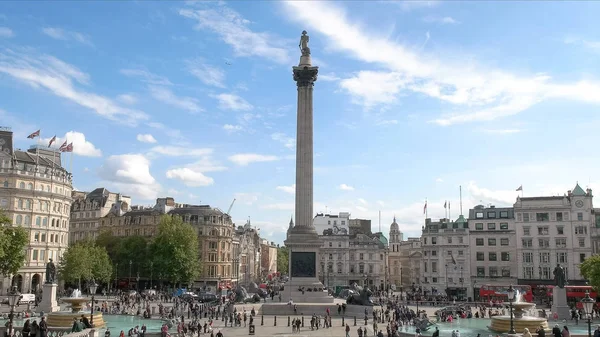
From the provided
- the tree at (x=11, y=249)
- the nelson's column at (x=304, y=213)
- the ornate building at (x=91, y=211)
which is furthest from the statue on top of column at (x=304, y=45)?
the ornate building at (x=91, y=211)

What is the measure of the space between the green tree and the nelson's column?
26345 mm

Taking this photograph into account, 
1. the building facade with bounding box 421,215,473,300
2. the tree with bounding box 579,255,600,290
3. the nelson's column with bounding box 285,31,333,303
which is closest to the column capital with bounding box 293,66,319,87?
the nelson's column with bounding box 285,31,333,303

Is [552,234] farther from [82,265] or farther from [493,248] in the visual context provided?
[82,265]

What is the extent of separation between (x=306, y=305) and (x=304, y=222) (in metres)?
12.7

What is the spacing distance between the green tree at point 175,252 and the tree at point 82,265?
27.0ft

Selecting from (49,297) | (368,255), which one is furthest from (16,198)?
(368,255)

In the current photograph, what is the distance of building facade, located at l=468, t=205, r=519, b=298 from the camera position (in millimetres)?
89062

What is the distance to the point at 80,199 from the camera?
385ft

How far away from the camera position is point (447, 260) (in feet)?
308

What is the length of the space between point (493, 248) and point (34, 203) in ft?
241

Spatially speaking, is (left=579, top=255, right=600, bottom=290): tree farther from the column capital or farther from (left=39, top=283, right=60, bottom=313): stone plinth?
(left=39, top=283, right=60, bottom=313): stone plinth

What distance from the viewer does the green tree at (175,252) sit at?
285 feet

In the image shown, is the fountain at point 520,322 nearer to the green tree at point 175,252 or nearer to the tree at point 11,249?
the tree at point 11,249

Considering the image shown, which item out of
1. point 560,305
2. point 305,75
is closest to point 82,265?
point 305,75
